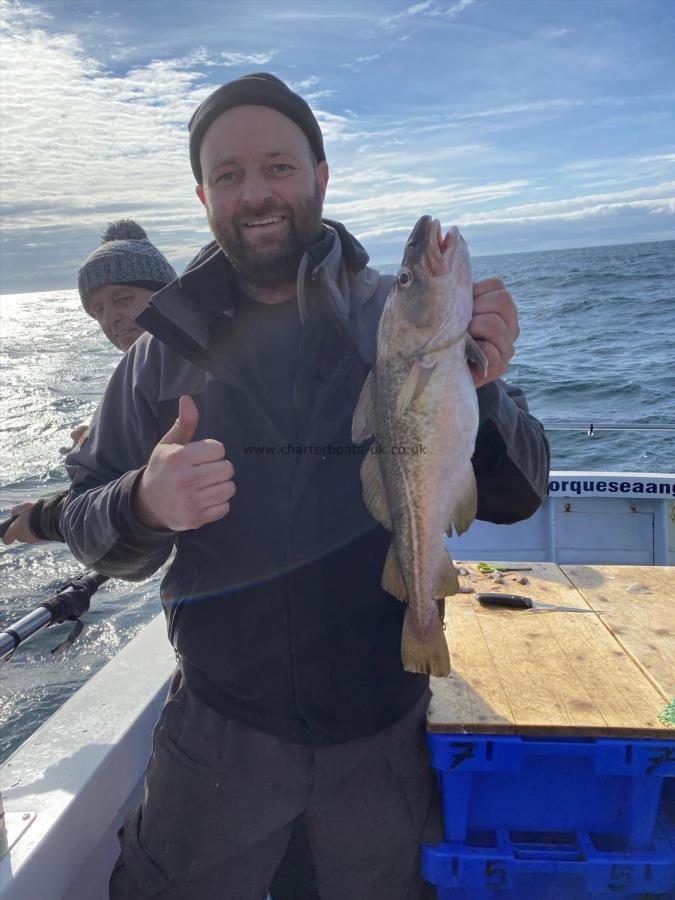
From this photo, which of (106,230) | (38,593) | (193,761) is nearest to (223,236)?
(193,761)

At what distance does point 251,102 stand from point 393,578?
194cm

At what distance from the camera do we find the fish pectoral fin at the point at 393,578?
2.29m

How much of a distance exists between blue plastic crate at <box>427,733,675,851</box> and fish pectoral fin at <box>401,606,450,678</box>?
396mm

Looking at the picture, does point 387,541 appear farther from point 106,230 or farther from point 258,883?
point 106,230

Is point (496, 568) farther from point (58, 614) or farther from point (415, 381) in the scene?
point (58, 614)

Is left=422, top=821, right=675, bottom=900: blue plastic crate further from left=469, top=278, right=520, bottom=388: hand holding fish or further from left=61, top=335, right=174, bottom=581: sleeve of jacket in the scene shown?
left=469, top=278, right=520, bottom=388: hand holding fish

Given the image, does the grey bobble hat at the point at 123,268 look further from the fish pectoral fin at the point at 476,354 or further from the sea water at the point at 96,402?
the sea water at the point at 96,402

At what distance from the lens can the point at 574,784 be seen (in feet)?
8.70

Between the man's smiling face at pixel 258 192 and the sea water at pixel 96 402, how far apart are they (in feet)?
17.0

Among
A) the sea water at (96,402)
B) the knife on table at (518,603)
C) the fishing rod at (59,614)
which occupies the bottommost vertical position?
the sea water at (96,402)

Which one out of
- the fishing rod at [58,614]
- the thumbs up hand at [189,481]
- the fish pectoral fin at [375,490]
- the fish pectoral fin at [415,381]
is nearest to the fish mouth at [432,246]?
the fish pectoral fin at [415,381]

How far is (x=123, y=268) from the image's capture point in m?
4.20

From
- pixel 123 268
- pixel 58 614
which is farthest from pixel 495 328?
pixel 123 268

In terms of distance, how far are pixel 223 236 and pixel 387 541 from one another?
1368 millimetres
